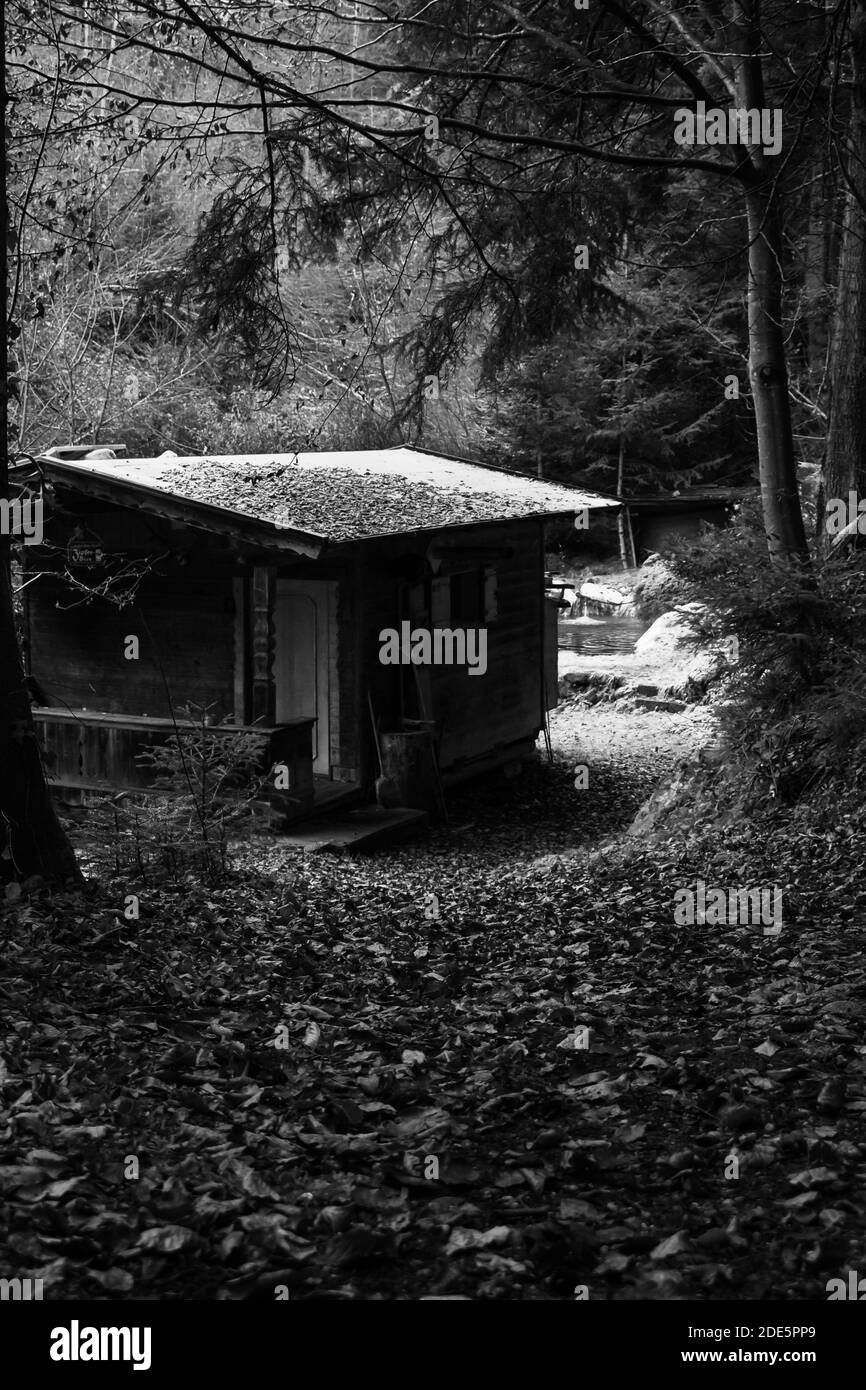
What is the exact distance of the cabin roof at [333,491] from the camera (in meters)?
13.8

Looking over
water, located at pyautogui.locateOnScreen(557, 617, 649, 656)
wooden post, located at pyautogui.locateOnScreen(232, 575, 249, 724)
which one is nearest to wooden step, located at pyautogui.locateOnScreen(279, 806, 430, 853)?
wooden post, located at pyautogui.locateOnScreen(232, 575, 249, 724)

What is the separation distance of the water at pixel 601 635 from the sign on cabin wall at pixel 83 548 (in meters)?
15.6

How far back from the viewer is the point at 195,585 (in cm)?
1536

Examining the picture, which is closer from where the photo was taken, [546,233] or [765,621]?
[765,621]

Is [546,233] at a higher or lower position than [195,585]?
higher

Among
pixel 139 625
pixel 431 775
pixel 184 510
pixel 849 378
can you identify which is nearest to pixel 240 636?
pixel 139 625

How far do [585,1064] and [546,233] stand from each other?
8.72 m

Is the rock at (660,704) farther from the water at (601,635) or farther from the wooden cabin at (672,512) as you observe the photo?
the wooden cabin at (672,512)

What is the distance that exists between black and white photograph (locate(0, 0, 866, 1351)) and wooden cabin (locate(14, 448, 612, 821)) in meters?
0.07

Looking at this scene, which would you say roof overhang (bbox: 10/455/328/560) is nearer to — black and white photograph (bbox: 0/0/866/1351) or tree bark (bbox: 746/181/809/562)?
black and white photograph (bbox: 0/0/866/1351)

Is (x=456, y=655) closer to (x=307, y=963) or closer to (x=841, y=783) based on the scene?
(x=841, y=783)

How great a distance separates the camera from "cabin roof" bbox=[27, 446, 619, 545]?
13844 millimetres

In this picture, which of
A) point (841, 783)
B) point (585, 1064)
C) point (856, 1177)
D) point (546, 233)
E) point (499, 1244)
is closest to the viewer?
point (499, 1244)

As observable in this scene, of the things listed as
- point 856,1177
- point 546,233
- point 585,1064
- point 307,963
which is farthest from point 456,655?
point 856,1177
